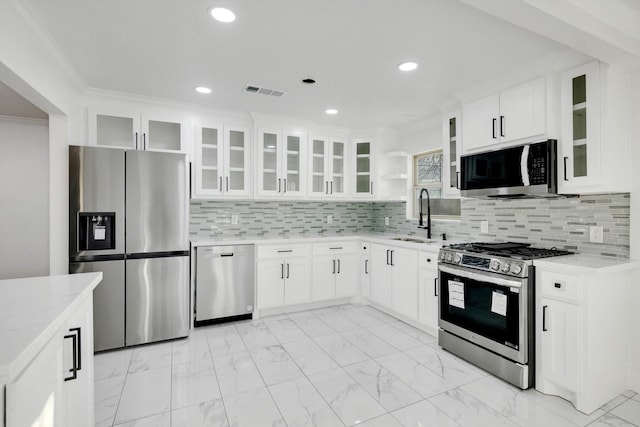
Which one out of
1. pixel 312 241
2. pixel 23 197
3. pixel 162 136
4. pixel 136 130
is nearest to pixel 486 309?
pixel 312 241

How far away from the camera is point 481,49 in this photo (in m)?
2.29

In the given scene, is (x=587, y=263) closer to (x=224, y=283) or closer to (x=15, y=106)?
(x=224, y=283)

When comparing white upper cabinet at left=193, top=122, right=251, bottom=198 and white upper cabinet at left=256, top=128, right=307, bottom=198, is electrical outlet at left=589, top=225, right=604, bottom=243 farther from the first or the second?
white upper cabinet at left=193, top=122, right=251, bottom=198

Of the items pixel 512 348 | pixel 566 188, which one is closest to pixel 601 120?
pixel 566 188

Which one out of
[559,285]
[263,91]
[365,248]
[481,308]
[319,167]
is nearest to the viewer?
[559,285]

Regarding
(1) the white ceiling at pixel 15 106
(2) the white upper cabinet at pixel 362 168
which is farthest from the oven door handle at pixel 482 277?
(1) the white ceiling at pixel 15 106

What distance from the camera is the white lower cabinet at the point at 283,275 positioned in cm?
375

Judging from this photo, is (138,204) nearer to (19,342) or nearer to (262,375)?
(262,375)

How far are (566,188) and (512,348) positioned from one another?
124 centimetres

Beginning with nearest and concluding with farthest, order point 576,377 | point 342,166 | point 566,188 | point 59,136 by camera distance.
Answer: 1. point 576,377
2. point 566,188
3. point 59,136
4. point 342,166

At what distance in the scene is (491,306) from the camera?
2461 millimetres

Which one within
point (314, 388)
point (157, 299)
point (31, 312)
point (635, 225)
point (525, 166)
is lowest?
point (314, 388)

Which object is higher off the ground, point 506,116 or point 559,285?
point 506,116

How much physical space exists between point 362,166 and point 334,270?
1.52 m
